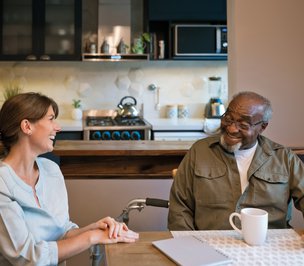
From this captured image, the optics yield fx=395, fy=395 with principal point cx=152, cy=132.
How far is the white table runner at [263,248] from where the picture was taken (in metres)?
1.15

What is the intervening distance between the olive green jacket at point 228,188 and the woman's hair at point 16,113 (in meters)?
0.70

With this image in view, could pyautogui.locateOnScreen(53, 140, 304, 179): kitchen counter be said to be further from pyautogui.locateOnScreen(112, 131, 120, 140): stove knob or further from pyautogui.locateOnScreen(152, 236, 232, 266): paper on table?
pyautogui.locateOnScreen(112, 131, 120, 140): stove knob

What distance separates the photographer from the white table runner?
45.3 inches

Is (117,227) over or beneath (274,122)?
beneath

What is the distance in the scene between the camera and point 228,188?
1.69 meters

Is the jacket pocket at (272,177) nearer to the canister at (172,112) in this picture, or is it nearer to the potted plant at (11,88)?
the canister at (172,112)

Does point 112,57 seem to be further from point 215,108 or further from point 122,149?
point 122,149

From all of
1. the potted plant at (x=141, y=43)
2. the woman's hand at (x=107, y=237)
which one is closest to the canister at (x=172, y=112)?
the potted plant at (x=141, y=43)

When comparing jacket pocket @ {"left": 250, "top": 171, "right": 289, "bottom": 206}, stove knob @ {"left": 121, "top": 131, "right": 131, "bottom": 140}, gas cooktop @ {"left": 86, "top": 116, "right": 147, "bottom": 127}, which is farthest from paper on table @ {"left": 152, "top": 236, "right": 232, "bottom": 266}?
gas cooktop @ {"left": 86, "top": 116, "right": 147, "bottom": 127}

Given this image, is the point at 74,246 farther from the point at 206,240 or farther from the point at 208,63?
the point at 208,63

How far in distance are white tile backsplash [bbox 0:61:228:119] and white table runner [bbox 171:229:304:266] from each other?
3.59 metres

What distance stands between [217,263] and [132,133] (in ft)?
10.0

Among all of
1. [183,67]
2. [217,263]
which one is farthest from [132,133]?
[217,263]

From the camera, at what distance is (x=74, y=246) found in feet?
4.28
